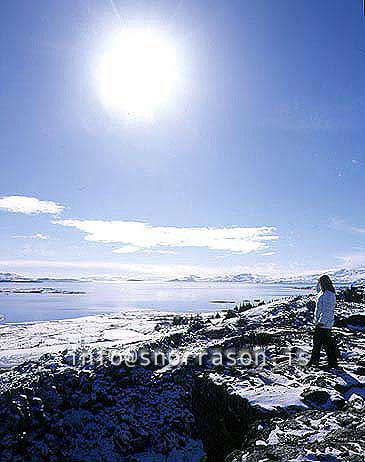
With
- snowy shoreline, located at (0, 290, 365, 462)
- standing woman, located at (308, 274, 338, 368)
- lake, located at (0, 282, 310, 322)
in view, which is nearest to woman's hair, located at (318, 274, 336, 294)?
standing woman, located at (308, 274, 338, 368)

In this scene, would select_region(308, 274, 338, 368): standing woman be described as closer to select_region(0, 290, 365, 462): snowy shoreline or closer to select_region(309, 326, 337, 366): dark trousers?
select_region(309, 326, 337, 366): dark trousers

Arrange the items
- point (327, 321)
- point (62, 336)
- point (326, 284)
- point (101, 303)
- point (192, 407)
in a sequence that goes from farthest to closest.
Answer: point (101, 303) → point (62, 336) → point (192, 407) → point (326, 284) → point (327, 321)

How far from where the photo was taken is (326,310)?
798 centimetres

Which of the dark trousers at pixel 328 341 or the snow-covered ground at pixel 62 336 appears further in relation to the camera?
the snow-covered ground at pixel 62 336

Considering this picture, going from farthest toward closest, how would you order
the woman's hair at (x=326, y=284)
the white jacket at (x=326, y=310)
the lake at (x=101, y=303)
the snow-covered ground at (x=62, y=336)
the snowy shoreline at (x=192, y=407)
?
the lake at (x=101, y=303)
the snow-covered ground at (x=62, y=336)
the woman's hair at (x=326, y=284)
the white jacket at (x=326, y=310)
the snowy shoreline at (x=192, y=407)

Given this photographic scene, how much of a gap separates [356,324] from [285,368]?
6.65m

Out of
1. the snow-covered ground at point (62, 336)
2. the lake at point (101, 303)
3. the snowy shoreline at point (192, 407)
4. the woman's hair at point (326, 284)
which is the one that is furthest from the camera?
the lake at point (101, 303)

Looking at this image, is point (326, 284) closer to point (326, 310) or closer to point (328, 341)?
point (326, 310)

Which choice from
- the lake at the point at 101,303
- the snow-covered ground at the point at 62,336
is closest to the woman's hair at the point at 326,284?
the snow-covered ground at the point at 62,336

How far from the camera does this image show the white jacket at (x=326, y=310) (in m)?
7.95

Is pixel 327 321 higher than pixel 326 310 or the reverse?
the reverse

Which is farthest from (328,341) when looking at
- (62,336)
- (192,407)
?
(62,336)

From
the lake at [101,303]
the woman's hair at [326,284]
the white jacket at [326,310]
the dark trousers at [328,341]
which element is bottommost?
the lake at [101,303]

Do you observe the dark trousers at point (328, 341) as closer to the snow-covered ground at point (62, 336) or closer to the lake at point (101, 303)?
the snow-covered ground at point (62, 336)
